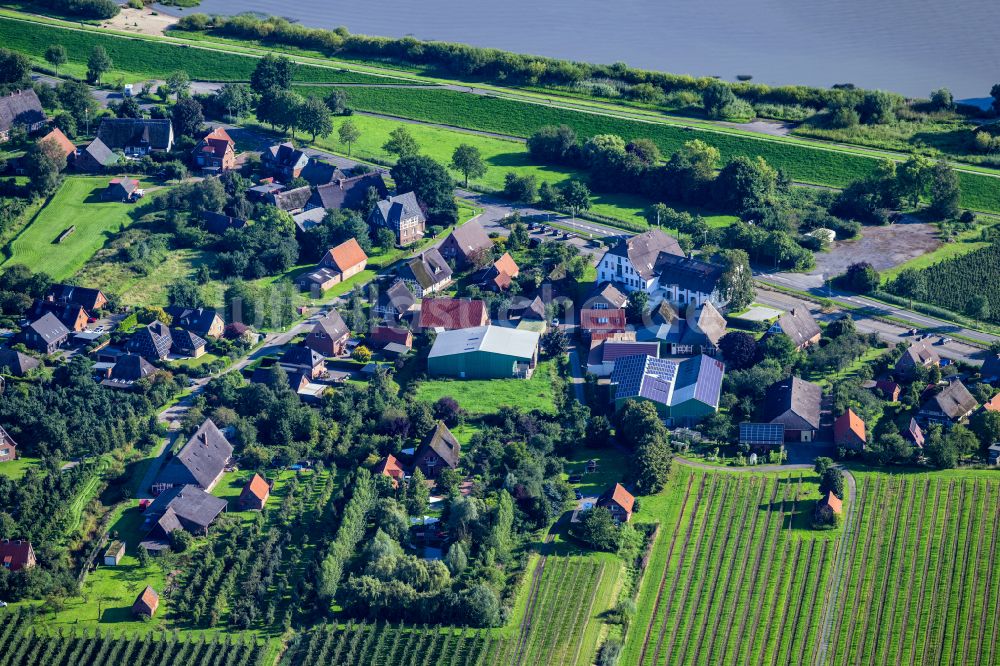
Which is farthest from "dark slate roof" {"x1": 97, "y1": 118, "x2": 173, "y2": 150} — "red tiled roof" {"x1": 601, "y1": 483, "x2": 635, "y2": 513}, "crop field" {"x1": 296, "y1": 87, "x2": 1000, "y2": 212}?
"red tiled roof" {"x1": 601, "y1": 483, "x2": 635, "y2": 513}

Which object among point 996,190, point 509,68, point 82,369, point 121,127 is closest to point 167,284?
point 82,369

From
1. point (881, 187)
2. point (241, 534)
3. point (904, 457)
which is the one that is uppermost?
point (881, 187)

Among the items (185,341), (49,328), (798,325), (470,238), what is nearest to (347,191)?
(470,238)

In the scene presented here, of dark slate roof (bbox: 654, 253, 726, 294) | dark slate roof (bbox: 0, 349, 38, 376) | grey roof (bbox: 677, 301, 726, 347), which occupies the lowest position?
dark slate roof (bbox: 0, 349, 38, 376)

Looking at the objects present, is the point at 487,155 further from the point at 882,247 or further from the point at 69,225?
the point at 69,225

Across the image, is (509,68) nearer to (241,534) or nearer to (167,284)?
(167,284)

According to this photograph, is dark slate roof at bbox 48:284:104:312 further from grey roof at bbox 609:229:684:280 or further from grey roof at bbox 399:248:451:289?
grey roof at bbox 609:229:684:280
